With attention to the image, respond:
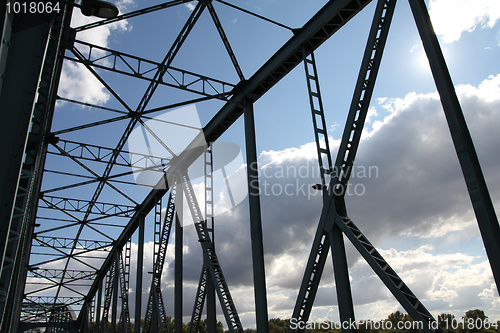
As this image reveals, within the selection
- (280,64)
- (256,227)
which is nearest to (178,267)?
(256,227)

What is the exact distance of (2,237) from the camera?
19.7 feet

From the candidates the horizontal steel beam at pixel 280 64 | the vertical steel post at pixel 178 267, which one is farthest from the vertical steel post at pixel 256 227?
the vertical steel post at pixel 178 267

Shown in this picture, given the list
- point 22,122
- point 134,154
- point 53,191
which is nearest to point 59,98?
point 134,154

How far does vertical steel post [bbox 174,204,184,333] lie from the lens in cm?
2147

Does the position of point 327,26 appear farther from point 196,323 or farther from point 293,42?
point 196,323

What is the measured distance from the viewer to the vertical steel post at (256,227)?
43.7 feet

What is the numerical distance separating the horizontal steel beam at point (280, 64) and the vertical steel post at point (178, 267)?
2.72m

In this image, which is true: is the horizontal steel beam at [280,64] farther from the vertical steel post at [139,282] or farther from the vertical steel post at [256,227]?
the vertical steel post at [139,282]

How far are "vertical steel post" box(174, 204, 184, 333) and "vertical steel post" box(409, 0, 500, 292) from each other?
673 inches

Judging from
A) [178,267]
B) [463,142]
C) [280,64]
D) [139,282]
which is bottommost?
[463,142]

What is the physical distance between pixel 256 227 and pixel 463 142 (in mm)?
7836

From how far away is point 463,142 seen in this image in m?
7.97

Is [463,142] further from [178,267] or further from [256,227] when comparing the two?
[178,267]

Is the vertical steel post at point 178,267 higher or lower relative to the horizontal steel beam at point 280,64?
lower
